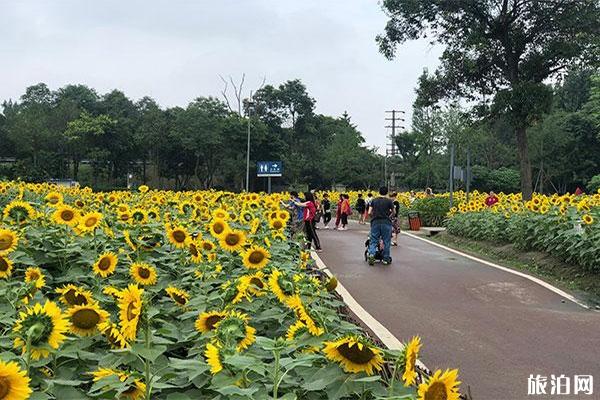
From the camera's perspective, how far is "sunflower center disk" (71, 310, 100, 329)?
1983 millimetres

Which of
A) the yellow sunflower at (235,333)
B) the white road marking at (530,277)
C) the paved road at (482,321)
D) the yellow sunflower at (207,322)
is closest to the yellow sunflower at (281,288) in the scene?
the yellow sunflower at (207,322)

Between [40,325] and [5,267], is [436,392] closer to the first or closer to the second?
[40,325]

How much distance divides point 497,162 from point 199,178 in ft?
85.9

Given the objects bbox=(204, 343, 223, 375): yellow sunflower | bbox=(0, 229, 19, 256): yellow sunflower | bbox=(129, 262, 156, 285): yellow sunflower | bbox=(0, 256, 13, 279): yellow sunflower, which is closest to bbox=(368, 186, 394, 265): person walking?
bbox=(129, 262, 156, 285): yellow sunflower

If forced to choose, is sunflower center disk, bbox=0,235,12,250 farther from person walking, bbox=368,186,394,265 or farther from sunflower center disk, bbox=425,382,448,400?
person walking, bbox=368,186,394,265

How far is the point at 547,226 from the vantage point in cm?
1077

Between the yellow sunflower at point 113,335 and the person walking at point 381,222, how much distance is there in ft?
28.9

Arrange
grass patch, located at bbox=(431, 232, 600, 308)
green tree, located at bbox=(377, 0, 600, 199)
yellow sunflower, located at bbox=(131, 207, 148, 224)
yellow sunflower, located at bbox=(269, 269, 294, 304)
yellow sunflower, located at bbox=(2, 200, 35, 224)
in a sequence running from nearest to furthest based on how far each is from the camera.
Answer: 1. yellow sunflower, located at bbox=(269, 269, 294, 304)
2. yellow sunflower, located at bbox=(2, 200, 35, 224)
3. yellow sunflower, located at bbox=(131, 207, 148, 224)
4. grass patch, located at bbox=(431, 232, 600, 308)
5. green tree, located at bbox=(377, 0, 600, 199)

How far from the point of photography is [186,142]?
42094mm

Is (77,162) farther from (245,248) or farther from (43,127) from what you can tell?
(245,248)

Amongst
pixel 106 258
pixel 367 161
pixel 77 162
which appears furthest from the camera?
pixel 367 161

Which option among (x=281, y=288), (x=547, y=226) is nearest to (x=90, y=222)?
(x=281, y=288)

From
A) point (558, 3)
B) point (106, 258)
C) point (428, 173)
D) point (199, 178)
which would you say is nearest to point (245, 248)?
point (106, 258)

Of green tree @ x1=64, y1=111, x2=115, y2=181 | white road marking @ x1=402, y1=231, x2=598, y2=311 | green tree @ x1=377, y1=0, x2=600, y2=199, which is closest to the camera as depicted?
white road marking @ x1=402, y1=231, x2=598, y2=311
